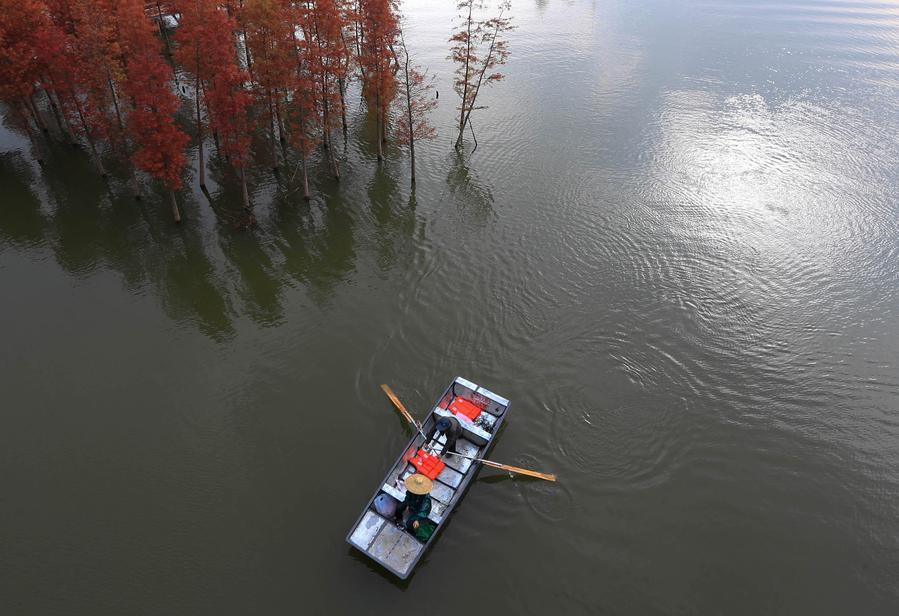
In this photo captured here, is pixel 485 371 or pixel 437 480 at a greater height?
pixel 485 371

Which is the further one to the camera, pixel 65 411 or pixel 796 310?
pixel 796 310

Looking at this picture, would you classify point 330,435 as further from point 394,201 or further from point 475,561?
point 394,201

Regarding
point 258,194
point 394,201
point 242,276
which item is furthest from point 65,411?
point 394,201

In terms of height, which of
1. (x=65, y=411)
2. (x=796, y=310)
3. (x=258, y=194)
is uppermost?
(x=258, y=194)

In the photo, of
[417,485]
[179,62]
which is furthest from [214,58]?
[417,485]

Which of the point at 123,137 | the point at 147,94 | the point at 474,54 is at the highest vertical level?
the point at 147,94

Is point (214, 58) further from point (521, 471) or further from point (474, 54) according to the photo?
point (474, 54)

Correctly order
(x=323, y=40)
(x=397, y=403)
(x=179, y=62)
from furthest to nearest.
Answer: (x=323, y=40) < (x=179, y=62) < (x=397, y=403)
